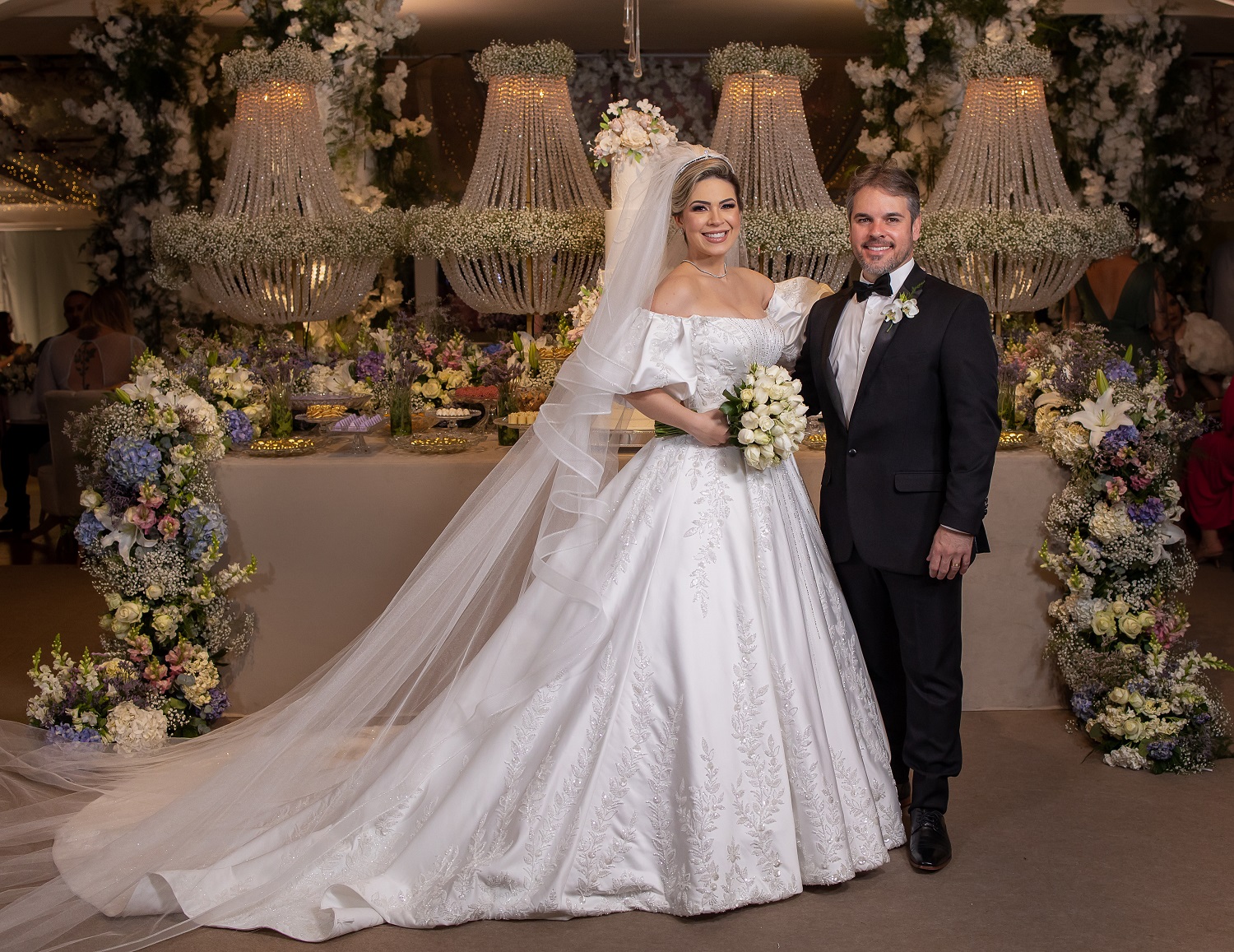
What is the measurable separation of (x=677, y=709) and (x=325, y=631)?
6.56ft

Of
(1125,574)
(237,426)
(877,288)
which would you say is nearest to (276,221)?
(237,426)

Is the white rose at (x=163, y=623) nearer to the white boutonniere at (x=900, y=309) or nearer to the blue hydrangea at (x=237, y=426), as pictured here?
the blue hydrangea at (x=237, y=426)

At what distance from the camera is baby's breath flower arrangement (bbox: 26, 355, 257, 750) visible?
14.2ft

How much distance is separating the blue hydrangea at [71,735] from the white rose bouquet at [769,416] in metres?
2.62

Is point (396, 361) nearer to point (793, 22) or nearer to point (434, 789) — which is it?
point (434, 789)

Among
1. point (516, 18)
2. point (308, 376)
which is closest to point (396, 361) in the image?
point (308, 376)

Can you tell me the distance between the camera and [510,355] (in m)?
5.28

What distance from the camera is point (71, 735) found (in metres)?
4.25

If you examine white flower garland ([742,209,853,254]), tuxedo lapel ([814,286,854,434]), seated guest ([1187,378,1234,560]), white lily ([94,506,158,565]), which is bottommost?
seated guest ([1187,378,1234,560])

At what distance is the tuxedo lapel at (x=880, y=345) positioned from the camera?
327 centimetres

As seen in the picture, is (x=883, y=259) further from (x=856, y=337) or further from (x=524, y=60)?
(x=524, y=60)

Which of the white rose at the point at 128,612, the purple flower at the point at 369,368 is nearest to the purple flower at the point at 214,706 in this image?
the white rose at the point at 128,612

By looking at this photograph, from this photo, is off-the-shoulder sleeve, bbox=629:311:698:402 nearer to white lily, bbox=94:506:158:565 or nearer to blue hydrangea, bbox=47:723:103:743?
white lily, bbox=94:506:158:565

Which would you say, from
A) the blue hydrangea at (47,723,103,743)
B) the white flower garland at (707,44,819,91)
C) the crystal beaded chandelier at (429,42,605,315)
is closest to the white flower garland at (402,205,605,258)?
the crystal beaded chandelier at (429,42,605,315)
